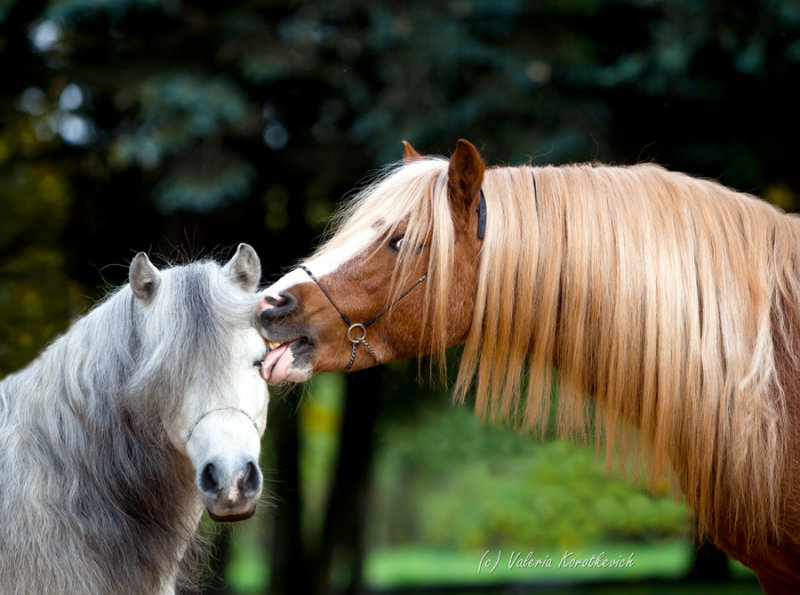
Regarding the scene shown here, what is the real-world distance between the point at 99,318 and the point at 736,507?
258 centimetres

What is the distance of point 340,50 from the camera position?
6.75m

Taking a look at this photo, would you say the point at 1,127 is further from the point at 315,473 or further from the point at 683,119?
the point at 315,473

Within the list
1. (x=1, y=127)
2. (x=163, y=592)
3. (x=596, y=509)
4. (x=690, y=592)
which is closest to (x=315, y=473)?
(x=596, y=509)

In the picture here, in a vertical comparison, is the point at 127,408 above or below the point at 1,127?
below

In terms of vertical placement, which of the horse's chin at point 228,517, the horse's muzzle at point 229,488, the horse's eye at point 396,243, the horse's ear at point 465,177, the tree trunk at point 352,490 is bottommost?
the tree trunk at point 352,490

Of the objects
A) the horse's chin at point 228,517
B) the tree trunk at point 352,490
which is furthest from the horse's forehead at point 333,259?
the tree trunk at point 352,490

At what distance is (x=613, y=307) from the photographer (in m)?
2.87

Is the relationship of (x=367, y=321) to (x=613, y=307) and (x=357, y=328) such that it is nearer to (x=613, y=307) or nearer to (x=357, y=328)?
(x=357, y=328)

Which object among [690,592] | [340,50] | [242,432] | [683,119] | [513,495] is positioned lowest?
[513,495]

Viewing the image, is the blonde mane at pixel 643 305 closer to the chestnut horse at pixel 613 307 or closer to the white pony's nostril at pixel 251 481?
the chestnut horse at pixel 613 307

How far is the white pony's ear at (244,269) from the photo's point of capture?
10.1 ft

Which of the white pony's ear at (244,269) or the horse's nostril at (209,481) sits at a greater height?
the white pony's ear at (244,269)

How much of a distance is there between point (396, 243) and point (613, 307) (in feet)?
2.83

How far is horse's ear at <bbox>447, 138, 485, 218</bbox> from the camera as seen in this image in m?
2.81
